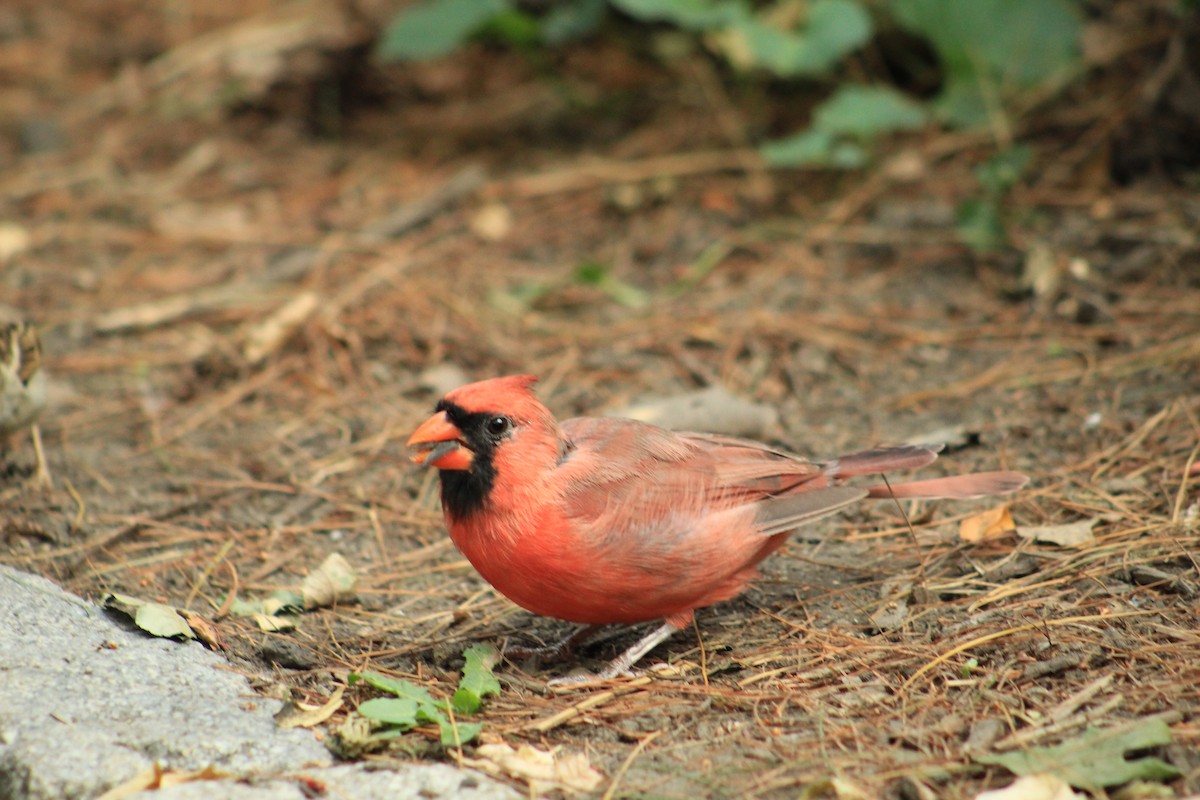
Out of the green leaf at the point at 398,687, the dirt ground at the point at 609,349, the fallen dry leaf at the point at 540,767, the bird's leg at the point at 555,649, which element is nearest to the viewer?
the fallen dry leaf at the point at 540,767

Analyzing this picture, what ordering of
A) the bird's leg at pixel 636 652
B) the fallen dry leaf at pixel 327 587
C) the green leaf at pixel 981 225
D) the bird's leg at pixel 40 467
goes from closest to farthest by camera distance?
the bird's leg at pixel 636 652, the fallen dry leaf at pixel 327 587, the bird's leg at pixel 40 467, the green leaf at pixel 981 225

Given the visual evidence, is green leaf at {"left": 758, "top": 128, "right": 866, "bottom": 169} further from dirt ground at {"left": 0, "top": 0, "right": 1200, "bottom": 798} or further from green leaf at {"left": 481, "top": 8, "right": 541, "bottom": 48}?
green leaf at {"left": 481, "top": 8, "right": 541, "bottom": 48}

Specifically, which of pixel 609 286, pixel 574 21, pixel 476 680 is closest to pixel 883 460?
pixel 476 680

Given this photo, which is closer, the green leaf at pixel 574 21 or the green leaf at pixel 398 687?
the green leaf at pixel 398 687

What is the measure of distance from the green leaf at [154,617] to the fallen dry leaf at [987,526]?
233cm

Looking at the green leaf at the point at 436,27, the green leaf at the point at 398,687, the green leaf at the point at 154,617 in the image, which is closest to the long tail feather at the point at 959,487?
the green leaf at the point at 398,687

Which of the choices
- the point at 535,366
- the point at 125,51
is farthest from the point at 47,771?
the point at 125,51

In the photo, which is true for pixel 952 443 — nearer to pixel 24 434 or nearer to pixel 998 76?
pixel 998 76

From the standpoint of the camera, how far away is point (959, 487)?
12.0ft

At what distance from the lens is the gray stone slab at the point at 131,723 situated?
2621 mm

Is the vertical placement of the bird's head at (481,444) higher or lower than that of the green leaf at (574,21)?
lower

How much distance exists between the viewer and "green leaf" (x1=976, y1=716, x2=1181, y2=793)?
101 inches

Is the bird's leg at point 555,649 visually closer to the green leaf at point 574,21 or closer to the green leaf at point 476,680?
the green leaf at point 476,680

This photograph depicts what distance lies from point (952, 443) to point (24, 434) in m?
3.54
